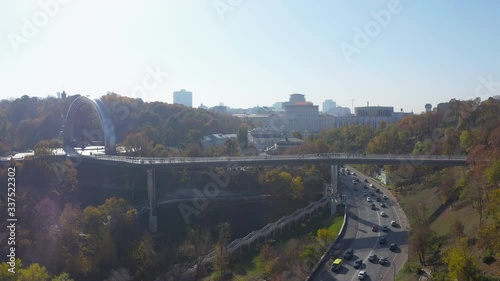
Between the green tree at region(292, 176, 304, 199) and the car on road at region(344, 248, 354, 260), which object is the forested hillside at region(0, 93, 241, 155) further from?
the car on road at region(344, 248, 354, 260)

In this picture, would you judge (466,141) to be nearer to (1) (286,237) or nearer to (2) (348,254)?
(1) (286,237)

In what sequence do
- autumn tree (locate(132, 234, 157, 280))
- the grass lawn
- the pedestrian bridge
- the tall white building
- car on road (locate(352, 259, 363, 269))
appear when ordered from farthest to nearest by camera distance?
the tall white building, the pedestrian bridge, autumn tree (locate(132, 234, 157, 280)), the grass lawn, car on road (locate(352, 259, 363, 269))

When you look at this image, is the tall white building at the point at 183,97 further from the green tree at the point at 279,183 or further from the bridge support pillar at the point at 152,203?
the green tree at the point at 279,183

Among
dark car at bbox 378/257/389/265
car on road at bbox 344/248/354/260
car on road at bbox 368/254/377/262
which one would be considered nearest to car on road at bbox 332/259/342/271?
car on road at bbox 344/248/354/260

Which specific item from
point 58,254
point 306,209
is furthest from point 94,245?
point 306,209

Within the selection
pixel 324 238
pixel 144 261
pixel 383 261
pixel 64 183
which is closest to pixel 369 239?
pixel 324 238

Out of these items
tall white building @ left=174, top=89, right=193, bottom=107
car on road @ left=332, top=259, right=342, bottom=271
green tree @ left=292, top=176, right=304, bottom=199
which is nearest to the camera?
car on road @ left=332, top=259, right=342, bottom=271

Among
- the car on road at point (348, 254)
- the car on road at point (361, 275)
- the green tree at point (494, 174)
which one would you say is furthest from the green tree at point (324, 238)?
the green tree at point (494, 174)

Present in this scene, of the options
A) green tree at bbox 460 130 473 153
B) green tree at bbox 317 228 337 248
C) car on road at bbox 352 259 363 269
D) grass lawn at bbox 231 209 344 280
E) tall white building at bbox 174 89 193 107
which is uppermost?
tall white building at bbox 174 89 193 107
